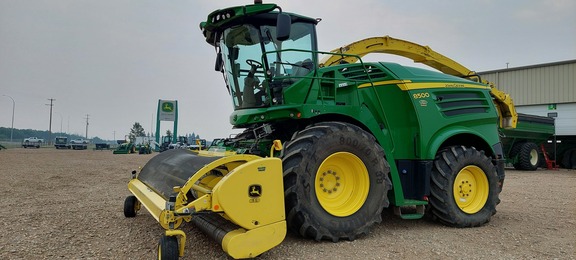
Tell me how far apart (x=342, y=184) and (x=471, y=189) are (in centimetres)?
217

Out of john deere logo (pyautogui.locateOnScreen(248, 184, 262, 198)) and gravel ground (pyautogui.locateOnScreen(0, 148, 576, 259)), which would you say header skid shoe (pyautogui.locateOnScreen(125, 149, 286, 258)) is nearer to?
john deere logo (pyautogui.locateOnScreen(248, 184, 262, 198))

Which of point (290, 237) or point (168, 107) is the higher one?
point (168, 107)

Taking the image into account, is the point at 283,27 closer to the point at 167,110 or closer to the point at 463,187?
the point at 463,187

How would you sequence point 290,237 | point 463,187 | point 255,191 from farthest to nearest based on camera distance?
point 463,187, point 290,237, point 255,191

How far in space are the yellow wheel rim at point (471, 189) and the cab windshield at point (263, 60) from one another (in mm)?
2562

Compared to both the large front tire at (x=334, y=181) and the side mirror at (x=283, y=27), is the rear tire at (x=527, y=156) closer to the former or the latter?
the large front tire at (x=334, y=181)

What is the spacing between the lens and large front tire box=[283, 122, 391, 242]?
151 inches

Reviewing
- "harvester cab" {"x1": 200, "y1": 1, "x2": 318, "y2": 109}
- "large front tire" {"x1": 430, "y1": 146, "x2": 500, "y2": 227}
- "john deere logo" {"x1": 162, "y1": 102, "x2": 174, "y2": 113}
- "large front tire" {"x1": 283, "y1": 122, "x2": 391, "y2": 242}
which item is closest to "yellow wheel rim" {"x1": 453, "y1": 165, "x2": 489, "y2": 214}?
"large front tire" {"x1": 430, "y1": 146, "x2": 500, "y2": 227}

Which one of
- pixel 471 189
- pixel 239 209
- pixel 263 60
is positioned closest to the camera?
pixel 239 209

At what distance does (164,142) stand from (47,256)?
34627 millimetres

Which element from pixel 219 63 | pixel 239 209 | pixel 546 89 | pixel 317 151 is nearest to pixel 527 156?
pixel 546 89

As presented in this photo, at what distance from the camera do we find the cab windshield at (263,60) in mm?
4816

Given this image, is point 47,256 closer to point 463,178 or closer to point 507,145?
point 463,178

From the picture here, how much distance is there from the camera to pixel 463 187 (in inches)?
208
